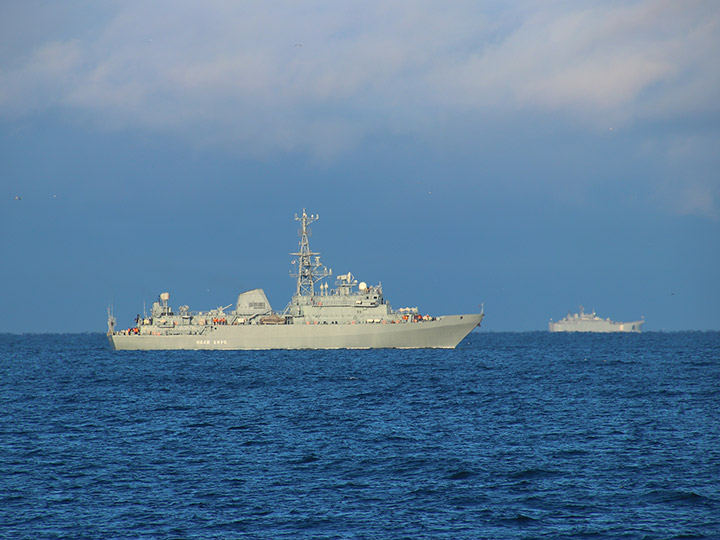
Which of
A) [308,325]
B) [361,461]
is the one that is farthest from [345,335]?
[361,461]

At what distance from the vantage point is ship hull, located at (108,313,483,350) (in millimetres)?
72188

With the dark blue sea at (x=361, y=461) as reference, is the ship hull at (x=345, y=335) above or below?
above

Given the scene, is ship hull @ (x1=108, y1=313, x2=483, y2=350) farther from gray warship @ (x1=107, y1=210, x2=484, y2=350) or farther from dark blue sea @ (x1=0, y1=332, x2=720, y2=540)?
dark blue sea @ (x1=0, y1=332, x2=720, y2=540)

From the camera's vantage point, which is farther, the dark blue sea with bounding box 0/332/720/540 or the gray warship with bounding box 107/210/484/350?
the gray warship with bounding box 107/210/484/350

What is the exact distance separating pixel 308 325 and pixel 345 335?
12.6 feet

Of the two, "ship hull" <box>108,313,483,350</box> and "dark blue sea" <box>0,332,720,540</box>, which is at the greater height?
"ship hull" <box>108,313,483,350</box>

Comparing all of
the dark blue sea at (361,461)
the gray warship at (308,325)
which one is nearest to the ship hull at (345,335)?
the gray warship at (308,325)

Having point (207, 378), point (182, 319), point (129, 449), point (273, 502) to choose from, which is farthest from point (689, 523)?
point (182, 319)

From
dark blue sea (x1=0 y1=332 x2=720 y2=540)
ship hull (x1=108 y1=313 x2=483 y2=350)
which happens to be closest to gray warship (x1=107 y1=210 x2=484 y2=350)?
ship hull (x1=108 y1=313 x2=483 y2=350)

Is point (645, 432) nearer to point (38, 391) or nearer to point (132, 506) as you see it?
point (132, 506)

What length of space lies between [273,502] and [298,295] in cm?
5900

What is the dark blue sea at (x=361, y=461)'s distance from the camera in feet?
55.7

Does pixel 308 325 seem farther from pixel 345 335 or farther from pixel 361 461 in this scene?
pixel 361 461

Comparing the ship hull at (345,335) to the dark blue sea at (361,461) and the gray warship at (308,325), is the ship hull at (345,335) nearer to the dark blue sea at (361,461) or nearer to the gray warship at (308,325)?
the gray warship at (308,325)
